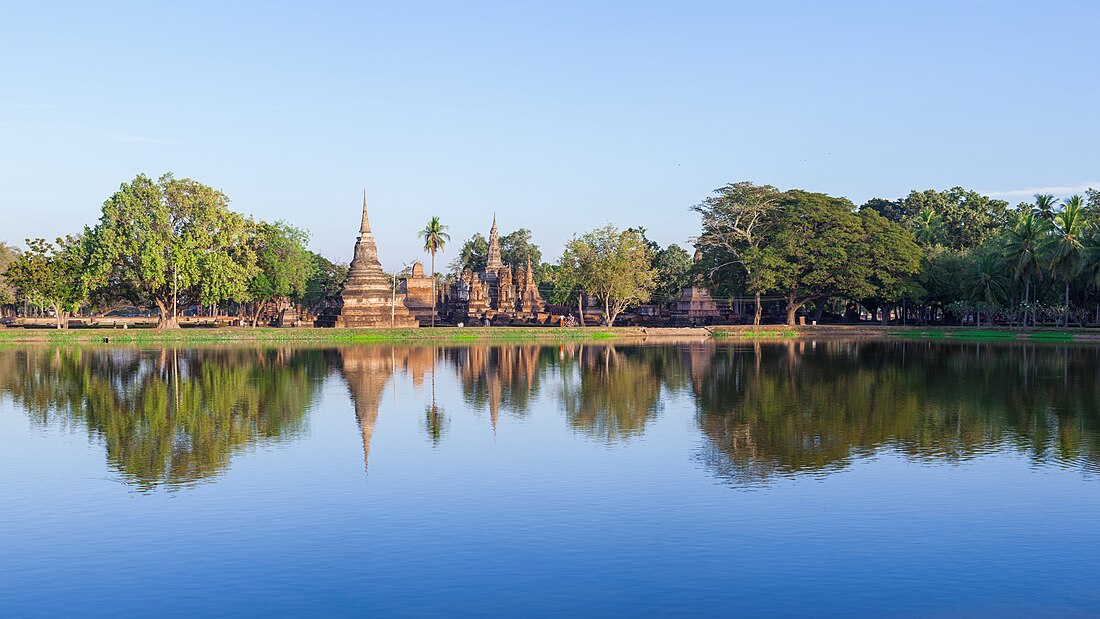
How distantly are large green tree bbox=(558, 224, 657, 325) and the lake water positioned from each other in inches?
2035

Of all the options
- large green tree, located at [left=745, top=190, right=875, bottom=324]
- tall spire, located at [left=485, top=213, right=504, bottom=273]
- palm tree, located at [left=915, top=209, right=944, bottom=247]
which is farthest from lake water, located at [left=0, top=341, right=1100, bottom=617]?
tall spire, located at [left=485, top=213, right=504, bottom=273]

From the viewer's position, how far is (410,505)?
17219mm

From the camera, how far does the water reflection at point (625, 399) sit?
22.7m

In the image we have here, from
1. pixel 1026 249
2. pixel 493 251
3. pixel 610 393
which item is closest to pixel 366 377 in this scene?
pixel 610 393

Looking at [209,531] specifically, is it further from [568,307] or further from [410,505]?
[568,307]

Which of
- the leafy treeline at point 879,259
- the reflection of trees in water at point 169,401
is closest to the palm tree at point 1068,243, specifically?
the leafy treeline at point 879,259

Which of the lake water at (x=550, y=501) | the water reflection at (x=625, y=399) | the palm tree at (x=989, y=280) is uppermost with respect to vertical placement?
the palm tree at (x=989, y=280)

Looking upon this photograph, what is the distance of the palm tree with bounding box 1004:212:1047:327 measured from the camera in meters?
78.1

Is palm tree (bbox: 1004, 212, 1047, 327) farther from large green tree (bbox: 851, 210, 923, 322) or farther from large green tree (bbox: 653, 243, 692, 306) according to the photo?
large green tree (bbox: 653, 243, 692, 306)

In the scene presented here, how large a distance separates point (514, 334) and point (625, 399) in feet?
154

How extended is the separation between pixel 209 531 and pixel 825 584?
902 centimetres

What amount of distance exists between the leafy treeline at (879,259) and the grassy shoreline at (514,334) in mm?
3583

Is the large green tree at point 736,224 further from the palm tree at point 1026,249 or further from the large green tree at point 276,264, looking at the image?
the large green tree at point 276,264

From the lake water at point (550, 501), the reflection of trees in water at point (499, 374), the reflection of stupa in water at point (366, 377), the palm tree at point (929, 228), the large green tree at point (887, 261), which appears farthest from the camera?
the palm tree at point (929, 228)
